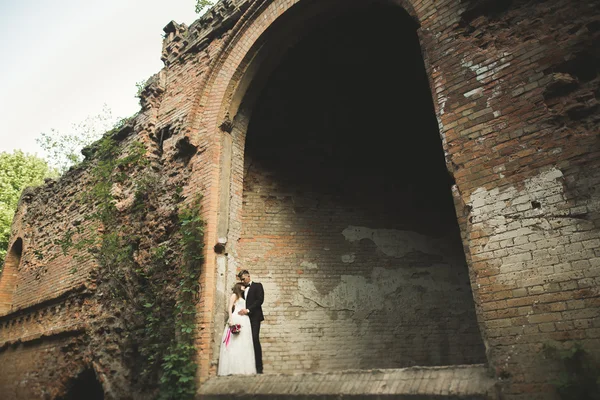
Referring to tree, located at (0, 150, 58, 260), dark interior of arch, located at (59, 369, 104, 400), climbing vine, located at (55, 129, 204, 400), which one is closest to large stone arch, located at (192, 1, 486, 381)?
climbing vine, located at (55, 129, 204, 400)

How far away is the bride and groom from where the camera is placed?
5.14m

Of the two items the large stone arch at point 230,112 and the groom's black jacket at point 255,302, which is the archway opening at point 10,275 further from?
the groom's black jacket at point 255,302

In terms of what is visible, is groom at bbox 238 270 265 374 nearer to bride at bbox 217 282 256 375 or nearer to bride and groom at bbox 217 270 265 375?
bride and groom at bbox 217 270 265 375

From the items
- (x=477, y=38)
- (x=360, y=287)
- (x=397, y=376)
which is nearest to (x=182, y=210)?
(x=360, y=287)

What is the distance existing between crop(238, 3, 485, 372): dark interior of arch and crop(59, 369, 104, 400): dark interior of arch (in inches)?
118

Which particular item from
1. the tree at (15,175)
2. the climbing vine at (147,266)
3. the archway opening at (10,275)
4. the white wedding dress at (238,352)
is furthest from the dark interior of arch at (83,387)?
the tree at (15,175)

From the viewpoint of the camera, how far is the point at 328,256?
7613mm

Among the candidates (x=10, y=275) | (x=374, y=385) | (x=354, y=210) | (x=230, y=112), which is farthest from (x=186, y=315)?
(x=10, y=275)

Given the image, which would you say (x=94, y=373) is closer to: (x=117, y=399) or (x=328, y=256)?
(x=117, y=399)

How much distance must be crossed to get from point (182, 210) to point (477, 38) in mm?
4657

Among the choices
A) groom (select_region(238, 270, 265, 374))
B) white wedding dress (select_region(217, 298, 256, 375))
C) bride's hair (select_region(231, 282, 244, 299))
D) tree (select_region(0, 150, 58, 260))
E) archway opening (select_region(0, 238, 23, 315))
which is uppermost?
tree (select_region(0, 150, 58, 260))

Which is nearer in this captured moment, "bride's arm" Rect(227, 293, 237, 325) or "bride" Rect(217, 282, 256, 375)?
"bride" Rect(217, 282, 256, 375)

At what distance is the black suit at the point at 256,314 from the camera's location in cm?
550

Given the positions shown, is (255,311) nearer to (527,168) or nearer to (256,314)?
(256,314)
